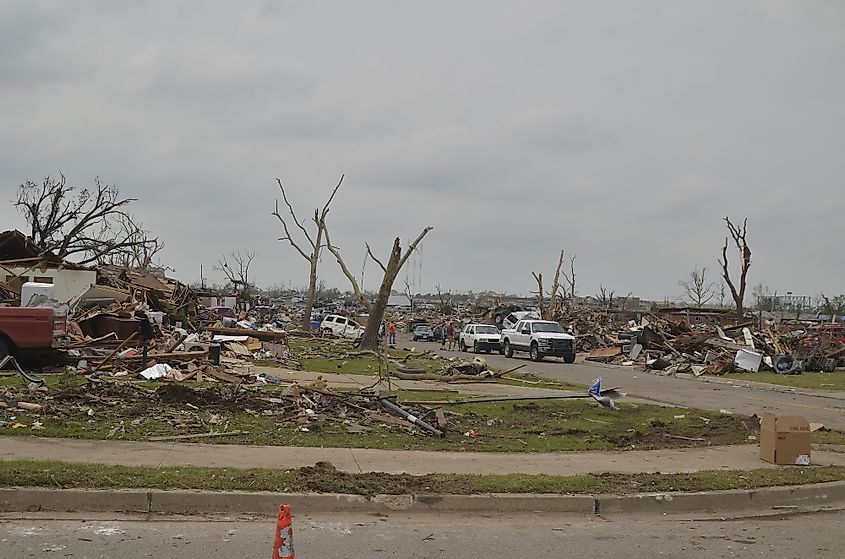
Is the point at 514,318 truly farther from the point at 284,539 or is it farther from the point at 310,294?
the point at 284,539

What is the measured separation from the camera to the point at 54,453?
989 centimetres

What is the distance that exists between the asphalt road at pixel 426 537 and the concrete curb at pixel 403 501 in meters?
0.18

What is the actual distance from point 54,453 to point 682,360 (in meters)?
31.3

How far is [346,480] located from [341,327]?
160 ft

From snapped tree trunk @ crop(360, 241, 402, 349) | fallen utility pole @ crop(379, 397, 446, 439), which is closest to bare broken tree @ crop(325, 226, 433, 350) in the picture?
snapped tree trunk @ crop(360, 241, 402, 349)

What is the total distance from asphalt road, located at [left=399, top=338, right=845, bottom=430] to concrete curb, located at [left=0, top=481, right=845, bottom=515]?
8.17 m

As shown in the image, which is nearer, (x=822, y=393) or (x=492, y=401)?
(x=492, y=401)

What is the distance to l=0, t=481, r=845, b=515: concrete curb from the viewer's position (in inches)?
314

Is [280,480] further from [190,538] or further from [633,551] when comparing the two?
[633,551]

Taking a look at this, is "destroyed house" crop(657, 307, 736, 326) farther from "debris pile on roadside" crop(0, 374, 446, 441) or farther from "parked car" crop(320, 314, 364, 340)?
"debris pile on roadside" crop(0, 374, 446, 441)

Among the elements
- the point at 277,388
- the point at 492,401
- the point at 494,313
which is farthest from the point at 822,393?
the point at 494,313

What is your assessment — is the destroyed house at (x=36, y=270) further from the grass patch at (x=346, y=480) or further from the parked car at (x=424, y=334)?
the parked car at (x=424, y=334)

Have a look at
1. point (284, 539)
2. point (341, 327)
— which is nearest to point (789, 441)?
point (284, 539)

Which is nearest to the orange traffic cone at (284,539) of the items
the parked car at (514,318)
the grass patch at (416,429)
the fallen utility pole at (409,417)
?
the grass patch at (416,429)
